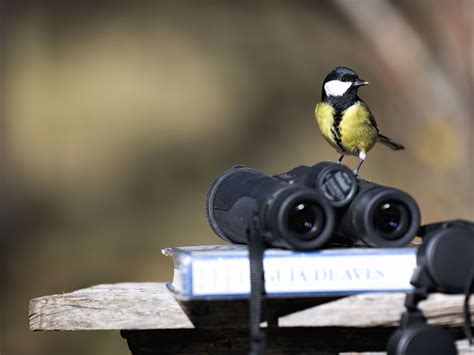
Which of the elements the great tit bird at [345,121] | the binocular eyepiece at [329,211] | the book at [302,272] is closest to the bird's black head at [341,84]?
the great tit bird at [345,121]

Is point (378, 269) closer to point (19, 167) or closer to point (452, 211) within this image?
point (452, 211)

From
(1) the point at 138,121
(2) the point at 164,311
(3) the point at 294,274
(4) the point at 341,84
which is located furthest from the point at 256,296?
(1) the point at 138,121

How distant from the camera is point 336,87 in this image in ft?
7.72

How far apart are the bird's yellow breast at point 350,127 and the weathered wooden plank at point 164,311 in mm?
1023

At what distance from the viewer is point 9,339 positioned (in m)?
3.85

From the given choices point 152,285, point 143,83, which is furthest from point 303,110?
point 152,285

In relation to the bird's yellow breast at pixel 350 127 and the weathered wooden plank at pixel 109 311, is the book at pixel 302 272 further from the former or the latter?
the bird's yellow breast at pixel 350 127

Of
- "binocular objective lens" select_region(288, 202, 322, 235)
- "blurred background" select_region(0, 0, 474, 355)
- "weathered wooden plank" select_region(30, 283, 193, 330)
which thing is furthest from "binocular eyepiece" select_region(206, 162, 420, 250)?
"blurred background" select_region(0, 0, 474, 355)

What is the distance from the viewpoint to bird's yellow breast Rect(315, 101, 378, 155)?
7.96 feet

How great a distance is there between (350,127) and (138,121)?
190 cm

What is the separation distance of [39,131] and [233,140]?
2.21 feet

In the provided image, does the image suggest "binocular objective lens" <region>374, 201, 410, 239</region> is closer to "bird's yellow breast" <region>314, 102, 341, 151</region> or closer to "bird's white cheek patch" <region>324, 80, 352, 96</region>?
"bird's white cheek patch" <region>324, 80, 352, 96</region>

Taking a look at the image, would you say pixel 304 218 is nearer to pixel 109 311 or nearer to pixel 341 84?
pixel 109 311

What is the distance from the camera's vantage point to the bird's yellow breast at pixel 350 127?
95.5 inches
